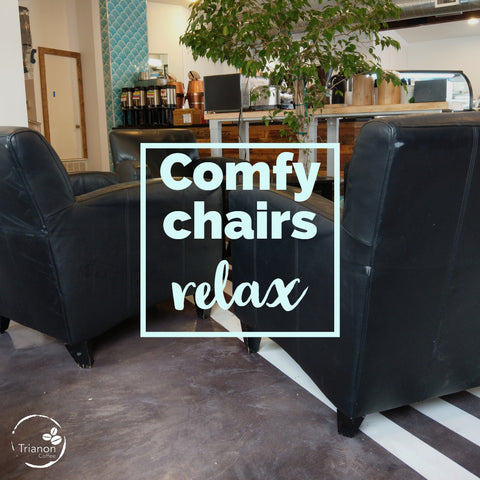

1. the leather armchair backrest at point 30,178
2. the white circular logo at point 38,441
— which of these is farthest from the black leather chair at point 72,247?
the white circular logo at point 38,441

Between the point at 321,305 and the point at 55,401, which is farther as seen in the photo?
the point at 55,401

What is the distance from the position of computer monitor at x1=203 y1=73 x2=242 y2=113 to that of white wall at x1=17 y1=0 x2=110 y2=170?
3.98 meters

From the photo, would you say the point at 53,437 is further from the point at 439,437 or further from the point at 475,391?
the point at 475,391

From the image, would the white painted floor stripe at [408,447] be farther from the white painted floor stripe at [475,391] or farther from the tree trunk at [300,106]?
the tree trunk at [300,106]

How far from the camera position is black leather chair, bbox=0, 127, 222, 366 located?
5.74 ft

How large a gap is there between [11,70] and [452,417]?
3.54m

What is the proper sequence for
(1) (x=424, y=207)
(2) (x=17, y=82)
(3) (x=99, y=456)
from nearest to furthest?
(1) (x=424, y=207) → (3) (x=99, y=456) → (2) (x=17, y=82)

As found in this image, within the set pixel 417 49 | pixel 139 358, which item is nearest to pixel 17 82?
pixel 139 358

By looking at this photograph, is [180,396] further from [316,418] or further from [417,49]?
[417,49]

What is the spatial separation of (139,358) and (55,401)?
0.40m

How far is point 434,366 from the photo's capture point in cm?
148

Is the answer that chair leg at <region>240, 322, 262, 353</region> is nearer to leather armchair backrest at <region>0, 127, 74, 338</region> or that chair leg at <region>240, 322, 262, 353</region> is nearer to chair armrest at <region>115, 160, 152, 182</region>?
leather armchair backrest at <region>0, 127, 74, 338</region>

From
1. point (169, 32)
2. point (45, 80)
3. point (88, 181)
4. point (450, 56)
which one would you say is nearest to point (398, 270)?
point (88, 181)

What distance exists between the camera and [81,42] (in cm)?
813
